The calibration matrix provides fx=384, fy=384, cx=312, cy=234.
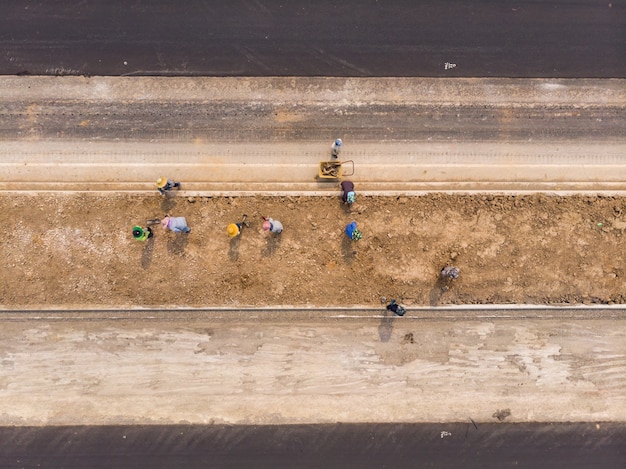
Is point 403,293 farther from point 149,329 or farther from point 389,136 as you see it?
point 149,329

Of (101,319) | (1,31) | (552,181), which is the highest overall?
(1,31)

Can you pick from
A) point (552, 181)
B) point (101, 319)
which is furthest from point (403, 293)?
point (101, 319)

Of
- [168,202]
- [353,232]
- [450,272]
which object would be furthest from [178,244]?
[450,272]

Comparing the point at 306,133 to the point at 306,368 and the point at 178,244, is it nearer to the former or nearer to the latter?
the point at 178,244

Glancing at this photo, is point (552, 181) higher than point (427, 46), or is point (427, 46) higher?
point (427, 46)

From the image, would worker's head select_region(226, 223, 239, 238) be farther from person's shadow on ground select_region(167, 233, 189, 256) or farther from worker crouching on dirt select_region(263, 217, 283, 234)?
person's shadow on ground select_region(167, 233, 189, 256)

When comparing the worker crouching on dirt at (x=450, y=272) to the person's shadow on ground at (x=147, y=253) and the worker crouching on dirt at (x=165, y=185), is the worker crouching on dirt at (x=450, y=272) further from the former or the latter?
the person's shadow on ground at (x=147, y=253)

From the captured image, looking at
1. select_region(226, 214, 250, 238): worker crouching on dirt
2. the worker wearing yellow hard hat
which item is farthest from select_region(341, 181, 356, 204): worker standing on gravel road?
the worker wearing yellow hard hat
